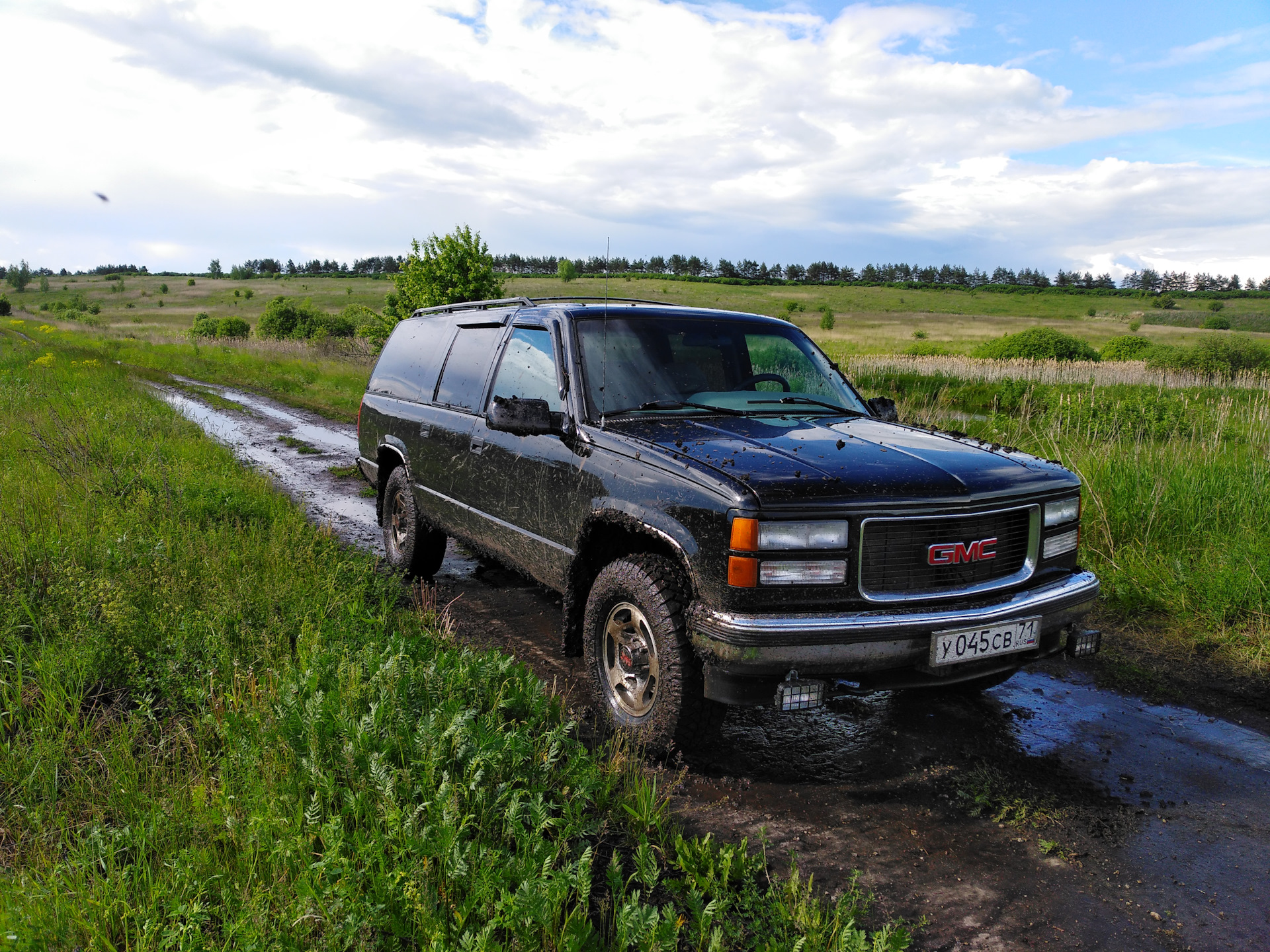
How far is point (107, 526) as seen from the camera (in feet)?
17.9

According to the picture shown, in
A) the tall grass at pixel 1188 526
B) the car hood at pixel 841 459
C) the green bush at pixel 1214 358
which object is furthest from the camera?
the green bush at pixel 1214 358

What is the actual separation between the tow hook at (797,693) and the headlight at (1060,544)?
4.50ft

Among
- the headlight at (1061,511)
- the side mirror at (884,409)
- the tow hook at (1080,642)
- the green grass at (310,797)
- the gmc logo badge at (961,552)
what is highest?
the side mirror at (884,409)

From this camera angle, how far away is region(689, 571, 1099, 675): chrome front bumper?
9.74ft

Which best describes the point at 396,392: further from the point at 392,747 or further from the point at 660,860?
the point at 660,860

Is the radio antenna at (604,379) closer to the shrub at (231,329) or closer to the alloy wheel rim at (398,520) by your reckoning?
the alloy wheel rim at (398,520)

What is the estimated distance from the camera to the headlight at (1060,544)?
12.0 feet

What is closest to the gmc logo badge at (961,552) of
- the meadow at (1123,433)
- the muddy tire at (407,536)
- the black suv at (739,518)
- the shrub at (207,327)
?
the black suv at (739,518)

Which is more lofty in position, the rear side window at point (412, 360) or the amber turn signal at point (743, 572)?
the rear side window at point (412, 360)

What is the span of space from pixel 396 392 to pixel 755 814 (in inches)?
172

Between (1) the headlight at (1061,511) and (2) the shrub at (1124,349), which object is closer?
(1) the headlight at (1061,511)

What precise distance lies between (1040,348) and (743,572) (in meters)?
36.4

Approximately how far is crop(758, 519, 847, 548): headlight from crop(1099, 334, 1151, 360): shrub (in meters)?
38.8

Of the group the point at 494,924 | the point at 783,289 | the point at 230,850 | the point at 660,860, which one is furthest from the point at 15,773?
the point at 783,289
